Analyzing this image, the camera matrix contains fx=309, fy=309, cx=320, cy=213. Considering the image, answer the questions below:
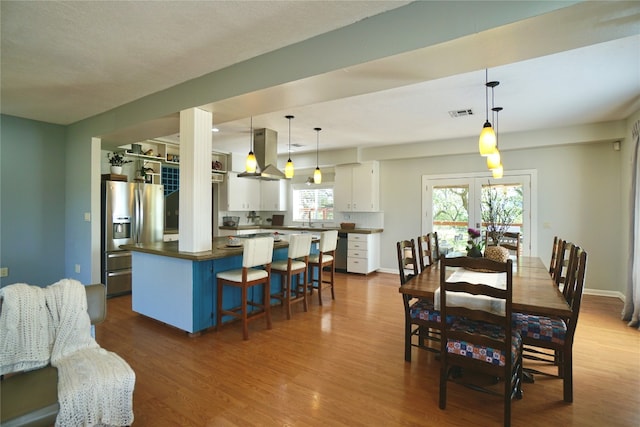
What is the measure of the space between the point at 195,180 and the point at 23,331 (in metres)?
1.87

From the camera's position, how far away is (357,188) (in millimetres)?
6496

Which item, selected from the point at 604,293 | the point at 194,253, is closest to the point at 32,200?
the point at 194,253

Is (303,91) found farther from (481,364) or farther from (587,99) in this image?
(587,99)

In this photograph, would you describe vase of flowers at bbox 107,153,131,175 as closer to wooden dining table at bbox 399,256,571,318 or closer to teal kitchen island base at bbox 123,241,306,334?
teal kitchen island base at bbox 123,241,306,334

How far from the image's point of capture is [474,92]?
3.33m

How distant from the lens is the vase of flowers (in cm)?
475

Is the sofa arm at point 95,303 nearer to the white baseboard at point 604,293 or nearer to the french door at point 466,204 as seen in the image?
the french door at point 466,204

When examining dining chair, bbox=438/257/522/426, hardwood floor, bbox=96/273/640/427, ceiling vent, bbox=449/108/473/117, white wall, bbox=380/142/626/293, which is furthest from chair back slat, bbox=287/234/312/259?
white wall, bbox=380/142/626/293

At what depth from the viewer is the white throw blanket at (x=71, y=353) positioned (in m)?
1.45

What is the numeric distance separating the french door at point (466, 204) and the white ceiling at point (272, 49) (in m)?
1.02

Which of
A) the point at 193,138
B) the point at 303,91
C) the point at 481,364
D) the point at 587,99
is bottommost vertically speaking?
the point at 481,364

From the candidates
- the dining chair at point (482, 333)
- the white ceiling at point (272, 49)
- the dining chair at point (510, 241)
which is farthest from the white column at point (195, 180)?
the dining chair at point (510, 241)

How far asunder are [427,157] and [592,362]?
4079 mm

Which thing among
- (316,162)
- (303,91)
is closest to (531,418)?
(303,91)
